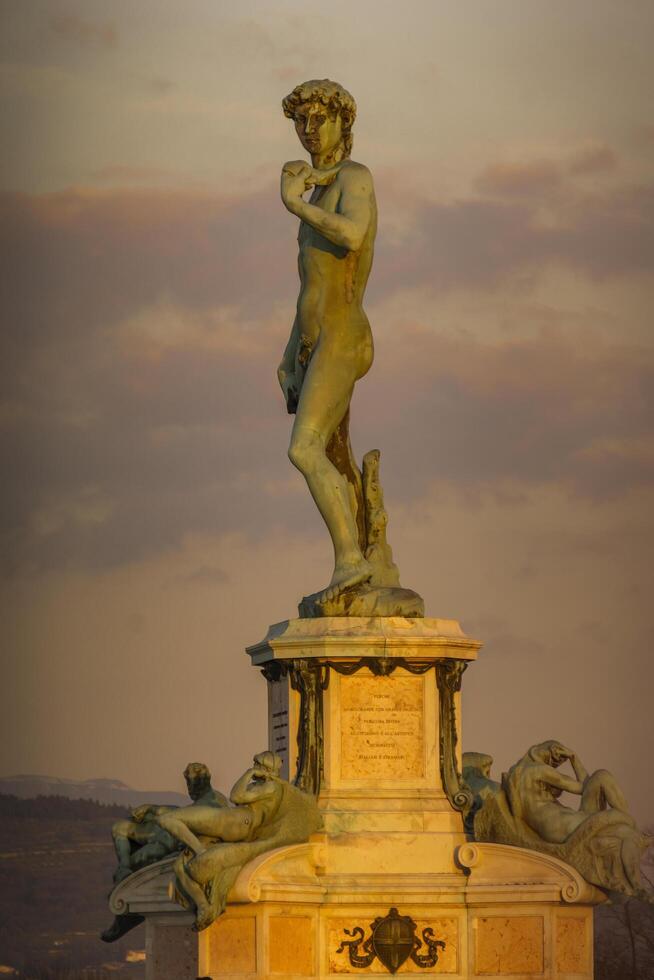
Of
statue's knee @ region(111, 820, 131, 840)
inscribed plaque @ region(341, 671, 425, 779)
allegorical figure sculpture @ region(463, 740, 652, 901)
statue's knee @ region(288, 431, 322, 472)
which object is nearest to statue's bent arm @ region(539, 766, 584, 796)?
allegorical figure sculpture @ region(463, 740, 652, 901)

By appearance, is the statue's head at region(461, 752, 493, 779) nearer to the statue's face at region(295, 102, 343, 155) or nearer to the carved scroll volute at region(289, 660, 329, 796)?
the carved scroll volute at region(289, 660, 329, 796)

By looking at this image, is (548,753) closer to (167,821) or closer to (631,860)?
(631,860)

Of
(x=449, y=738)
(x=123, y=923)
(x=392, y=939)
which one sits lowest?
(x=392, y=939)

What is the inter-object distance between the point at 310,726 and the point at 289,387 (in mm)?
3144

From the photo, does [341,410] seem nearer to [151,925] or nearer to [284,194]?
[284,194]

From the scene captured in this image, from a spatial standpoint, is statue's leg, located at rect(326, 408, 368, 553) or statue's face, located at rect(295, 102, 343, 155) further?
statue's leg, located at rect(326, 408, 368, 553)

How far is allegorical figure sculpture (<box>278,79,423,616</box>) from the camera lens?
86.5ft

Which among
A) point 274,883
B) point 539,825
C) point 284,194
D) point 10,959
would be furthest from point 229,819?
point 10,959

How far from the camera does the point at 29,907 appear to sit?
116 ft

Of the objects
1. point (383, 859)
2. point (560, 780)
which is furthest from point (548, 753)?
point (383, 859)

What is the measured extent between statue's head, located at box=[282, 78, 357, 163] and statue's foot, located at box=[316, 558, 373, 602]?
348 cm

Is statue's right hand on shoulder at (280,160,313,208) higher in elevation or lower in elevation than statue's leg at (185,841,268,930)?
higher

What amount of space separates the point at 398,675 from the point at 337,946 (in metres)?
2.25

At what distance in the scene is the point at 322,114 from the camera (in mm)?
26828
